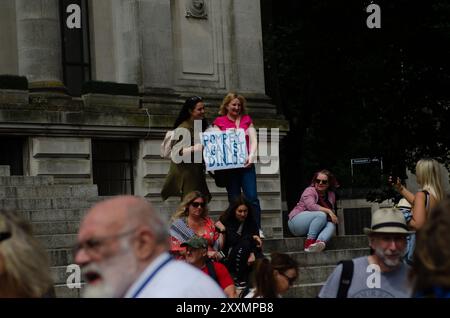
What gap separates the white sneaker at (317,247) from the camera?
54.1 feet

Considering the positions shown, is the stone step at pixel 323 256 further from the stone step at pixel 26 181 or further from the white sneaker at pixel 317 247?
the stone step at pixel 26 181

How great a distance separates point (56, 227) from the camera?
1670 cm

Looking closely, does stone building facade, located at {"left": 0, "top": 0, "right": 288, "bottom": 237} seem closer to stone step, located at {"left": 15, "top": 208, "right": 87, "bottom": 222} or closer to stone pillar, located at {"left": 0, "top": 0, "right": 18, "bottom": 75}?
stone pillar, located at {"left": 0, "top": 0, "right": 18, "bottom": 75}

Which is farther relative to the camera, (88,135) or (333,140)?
(333,140)

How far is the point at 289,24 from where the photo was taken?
32.0 m

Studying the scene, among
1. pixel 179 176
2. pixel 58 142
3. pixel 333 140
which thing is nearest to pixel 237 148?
pixel 179 176

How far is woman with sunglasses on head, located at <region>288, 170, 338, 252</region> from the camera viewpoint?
1636 centimetres

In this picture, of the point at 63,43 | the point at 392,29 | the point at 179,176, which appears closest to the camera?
the point at 179,176

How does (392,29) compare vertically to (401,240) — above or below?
above

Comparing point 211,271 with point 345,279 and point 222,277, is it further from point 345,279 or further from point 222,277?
point 345,279

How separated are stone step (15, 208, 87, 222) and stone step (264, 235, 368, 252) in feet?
9.26
